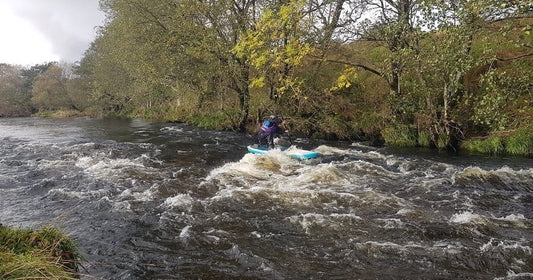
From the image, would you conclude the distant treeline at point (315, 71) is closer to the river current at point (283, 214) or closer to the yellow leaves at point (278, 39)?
the yellow leaves at point (278, 39)

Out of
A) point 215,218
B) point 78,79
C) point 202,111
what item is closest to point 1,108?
point 78,79

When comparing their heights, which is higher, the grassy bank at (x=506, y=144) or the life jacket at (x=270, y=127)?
the life jacket at (x=270, y=127)


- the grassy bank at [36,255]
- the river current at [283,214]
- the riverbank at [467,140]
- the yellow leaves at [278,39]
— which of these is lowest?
the river current at [283,214]

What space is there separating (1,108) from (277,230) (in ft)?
213

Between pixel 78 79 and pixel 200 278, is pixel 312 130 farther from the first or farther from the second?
pixel 78 79

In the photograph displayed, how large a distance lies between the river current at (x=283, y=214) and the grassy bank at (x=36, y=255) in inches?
16.9

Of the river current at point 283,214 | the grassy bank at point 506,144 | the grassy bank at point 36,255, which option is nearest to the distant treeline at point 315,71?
the grassy bank at point 506,144

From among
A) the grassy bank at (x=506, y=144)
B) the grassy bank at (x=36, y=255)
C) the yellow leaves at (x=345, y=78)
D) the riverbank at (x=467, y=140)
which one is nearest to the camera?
the grassy bank at (x=36, y=255)

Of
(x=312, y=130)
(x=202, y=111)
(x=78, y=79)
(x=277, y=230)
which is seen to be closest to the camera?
(x=277, y=230)

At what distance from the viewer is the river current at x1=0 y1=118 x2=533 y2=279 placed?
5.67 metres

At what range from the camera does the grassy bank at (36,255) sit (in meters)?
3.30

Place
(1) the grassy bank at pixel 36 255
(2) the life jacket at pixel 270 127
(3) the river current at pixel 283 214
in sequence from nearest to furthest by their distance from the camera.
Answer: (1) the grassy bank at pixel 36 255 → (3) the river current at pixel 283 214 → (2) the life jacket at pixel 270 127

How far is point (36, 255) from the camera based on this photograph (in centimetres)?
400

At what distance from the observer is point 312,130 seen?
2042 centimetres
